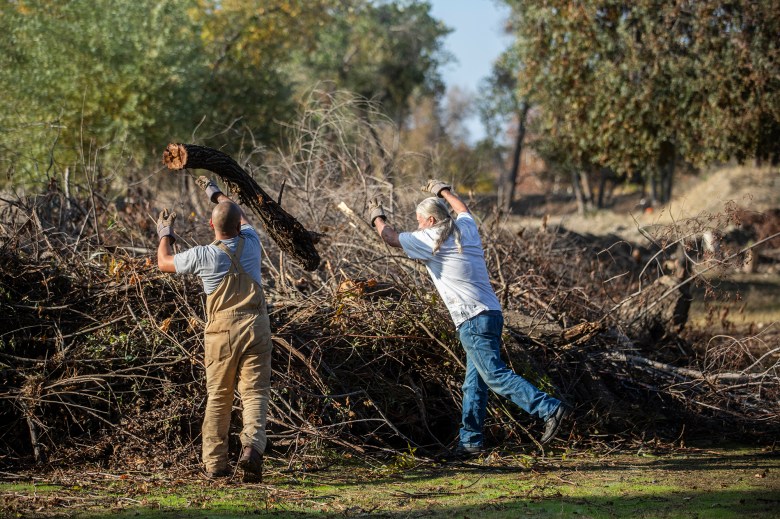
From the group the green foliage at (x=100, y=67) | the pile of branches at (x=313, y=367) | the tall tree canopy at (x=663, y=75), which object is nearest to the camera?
the pile of branches at (x=313, y=367)

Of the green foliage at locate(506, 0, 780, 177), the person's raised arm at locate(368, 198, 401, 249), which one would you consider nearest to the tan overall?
the person's raised arm at locate(368, 198, 401, 249)

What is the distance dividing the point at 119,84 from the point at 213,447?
15448 millimetres

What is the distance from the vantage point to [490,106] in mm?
40531

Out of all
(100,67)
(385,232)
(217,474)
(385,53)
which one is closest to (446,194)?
(385,232)

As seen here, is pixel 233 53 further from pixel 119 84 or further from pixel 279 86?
pixel 119 84

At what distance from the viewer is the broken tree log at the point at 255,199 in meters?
5.85

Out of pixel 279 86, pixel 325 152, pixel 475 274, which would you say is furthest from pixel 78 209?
pixel 279 86

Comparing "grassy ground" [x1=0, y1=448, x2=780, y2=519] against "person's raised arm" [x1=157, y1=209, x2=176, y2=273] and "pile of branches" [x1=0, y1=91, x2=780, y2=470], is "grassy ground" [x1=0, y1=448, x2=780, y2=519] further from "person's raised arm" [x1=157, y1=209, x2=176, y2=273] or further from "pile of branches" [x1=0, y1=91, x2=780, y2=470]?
"person's raised arm" [x1=157, y1=209, x2=176, y2=273]

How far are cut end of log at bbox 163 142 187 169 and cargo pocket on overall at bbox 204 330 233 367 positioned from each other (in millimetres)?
1205

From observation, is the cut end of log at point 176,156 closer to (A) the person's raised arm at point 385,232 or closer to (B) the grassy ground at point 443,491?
(A) the person's raised arm at point 385,232

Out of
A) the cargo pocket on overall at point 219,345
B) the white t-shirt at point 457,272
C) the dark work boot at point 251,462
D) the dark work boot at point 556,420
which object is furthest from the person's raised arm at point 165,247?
the dark work boot at point 556,420

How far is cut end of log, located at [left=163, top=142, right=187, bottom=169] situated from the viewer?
5775 millimetres

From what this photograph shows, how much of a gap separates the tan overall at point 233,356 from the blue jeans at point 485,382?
148 cm

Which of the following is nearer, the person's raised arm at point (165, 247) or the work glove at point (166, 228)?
the person's raised arm at point (165, 247)
